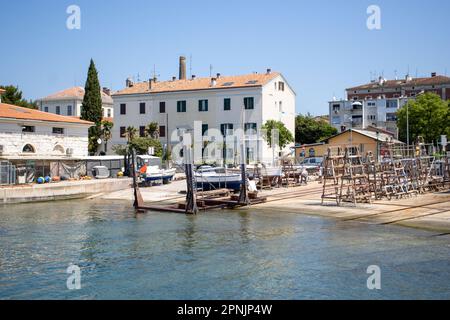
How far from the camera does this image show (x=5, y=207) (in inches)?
1329

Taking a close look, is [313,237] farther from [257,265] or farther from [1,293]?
[1,293]

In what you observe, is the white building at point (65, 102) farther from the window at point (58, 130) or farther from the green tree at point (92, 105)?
the window at point (58, 130)

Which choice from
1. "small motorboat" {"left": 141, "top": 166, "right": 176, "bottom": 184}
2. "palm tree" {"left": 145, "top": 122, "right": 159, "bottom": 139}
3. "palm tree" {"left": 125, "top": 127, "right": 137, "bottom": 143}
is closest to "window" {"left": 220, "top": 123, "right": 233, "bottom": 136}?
"palm tree" {"left": 145, "top": 122, "right": 159, "bottom": 139}

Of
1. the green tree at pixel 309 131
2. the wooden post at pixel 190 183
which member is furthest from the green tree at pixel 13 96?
the wooden post at pixel 190 183

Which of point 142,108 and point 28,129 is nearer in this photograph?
point 28,129

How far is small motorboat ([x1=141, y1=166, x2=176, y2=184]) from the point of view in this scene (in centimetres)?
4281

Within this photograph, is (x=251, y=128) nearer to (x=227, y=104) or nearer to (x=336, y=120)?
(x=227, y=104)

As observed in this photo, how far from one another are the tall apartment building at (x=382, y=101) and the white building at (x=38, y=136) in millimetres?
59050

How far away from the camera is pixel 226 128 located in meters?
65.4

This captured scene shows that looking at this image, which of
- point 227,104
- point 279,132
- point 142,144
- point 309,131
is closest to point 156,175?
point 142,144

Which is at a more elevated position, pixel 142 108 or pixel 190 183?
pixel 142 108

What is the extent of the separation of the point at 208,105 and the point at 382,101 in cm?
4766

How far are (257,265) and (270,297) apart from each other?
312cm
